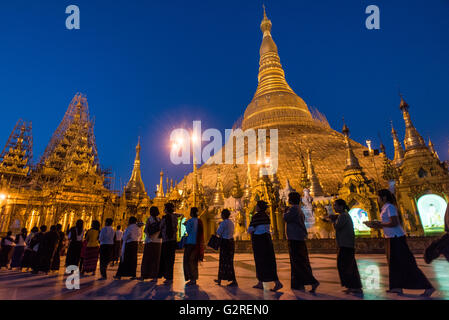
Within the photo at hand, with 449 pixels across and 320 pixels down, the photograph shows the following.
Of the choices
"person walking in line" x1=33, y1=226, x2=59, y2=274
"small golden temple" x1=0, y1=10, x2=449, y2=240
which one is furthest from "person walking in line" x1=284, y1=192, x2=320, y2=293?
"small golden temple" x1=0, y1=10, x2=449, y2=240

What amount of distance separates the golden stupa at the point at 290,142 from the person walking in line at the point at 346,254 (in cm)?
1645

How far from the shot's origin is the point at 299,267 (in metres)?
4.14

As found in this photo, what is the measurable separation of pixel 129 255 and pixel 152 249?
839 millimetres

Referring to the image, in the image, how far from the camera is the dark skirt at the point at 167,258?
206 inches

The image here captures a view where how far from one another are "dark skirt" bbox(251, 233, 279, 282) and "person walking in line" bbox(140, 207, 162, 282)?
2.38 meters

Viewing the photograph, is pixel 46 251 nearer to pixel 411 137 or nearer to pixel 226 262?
pixel 226 262

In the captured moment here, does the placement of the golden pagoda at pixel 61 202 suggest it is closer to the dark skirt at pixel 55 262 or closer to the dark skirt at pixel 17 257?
the dark skirt at pixel 17 257

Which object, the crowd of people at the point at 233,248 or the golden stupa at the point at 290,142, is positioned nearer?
the crowd of people at the point at 233,248

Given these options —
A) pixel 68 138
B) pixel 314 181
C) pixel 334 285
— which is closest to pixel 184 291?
pixel 334 285

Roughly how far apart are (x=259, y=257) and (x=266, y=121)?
36.1 metres

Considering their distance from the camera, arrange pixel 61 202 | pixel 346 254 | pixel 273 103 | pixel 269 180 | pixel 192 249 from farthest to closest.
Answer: pixel 273 103
pixel 61 202
pixel 269 180
pixel 192 249
pixel 346 254

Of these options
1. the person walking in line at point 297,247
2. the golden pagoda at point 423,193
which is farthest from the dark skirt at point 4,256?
the golden pagoda at point 423,193

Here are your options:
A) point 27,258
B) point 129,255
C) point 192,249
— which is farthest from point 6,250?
point 192,249
